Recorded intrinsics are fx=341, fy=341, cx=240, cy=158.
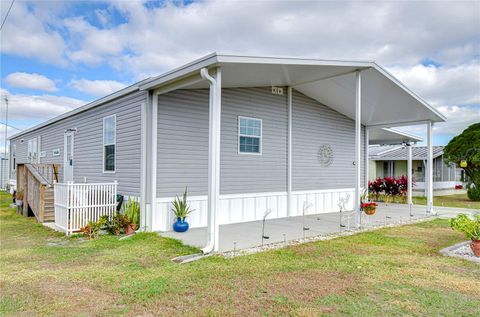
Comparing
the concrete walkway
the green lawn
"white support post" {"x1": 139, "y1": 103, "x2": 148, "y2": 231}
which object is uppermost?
"white support post" {"x1": 139, "y1": 103, "x2": 148, "y2": 231}

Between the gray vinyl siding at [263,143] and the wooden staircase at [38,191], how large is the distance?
364 cm

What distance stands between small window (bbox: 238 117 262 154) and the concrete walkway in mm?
1892

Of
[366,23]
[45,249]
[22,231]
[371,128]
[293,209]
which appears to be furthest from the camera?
[371,128]

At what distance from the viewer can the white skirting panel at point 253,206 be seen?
740cm

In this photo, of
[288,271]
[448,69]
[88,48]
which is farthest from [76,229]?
[448,69]

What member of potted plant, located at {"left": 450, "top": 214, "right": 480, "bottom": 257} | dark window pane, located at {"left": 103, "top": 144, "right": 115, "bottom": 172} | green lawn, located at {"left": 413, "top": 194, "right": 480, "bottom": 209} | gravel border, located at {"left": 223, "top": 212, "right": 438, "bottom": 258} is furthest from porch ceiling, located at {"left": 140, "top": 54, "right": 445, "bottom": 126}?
green lawn, located at {"left": 413, "top": 194, "right": 480, "bottom": 209}

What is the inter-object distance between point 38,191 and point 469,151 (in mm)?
17741

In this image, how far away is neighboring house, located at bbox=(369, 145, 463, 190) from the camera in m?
22.0

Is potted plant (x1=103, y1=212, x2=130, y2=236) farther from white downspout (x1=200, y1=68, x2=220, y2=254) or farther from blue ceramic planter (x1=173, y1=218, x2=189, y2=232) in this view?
white downspout (x1=200, y1=68, x2=220, y2=254)

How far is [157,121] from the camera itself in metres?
7.24

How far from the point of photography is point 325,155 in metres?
11.0

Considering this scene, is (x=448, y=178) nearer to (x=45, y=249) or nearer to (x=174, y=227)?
(x=174, y=227)

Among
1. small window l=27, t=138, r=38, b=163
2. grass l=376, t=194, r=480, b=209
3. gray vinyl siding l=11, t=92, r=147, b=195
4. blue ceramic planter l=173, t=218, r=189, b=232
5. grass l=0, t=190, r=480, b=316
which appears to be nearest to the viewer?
grass l=0, t=190, r=480, b=316

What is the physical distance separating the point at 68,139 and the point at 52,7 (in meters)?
4.22
